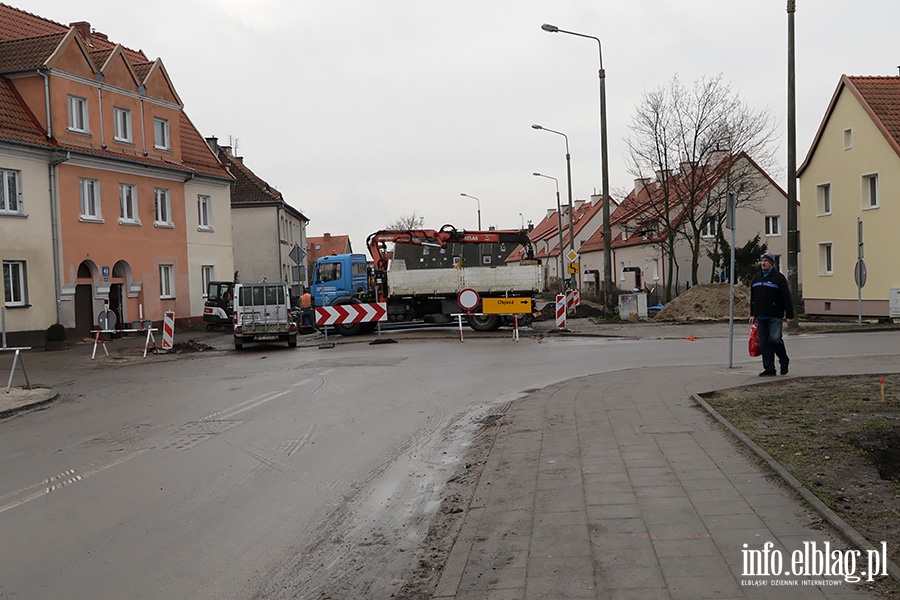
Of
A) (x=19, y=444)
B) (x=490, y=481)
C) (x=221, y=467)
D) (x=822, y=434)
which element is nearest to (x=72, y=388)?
(x=19, y=444)

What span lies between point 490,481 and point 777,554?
9.23 ft

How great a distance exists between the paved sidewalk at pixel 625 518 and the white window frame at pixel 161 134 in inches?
1193

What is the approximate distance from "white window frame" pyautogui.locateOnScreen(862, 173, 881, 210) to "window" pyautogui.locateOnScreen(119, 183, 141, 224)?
1144 inches

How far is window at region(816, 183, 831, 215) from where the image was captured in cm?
3772

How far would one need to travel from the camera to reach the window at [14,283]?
27.3m

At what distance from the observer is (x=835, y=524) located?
5156 mm

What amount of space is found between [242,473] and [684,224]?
4166 cm

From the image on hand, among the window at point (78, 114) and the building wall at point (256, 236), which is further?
the building wall at point (256, 236)

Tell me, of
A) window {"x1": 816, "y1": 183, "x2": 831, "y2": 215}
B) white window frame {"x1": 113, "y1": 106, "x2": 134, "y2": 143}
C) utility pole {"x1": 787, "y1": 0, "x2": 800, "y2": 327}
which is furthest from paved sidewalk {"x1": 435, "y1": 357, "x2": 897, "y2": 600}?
window {"x1": 816, "y1": 183, "x2": 831, "y2": 215}

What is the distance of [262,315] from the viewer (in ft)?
84.6

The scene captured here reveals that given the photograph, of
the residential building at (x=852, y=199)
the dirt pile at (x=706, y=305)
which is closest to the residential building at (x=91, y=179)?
the dirt pile at (x=706, y=305)

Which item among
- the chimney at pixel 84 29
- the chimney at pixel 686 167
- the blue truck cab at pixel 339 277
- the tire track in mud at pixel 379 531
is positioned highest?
the chimney at pixel 84 29

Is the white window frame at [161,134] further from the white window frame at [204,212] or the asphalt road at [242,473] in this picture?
the asphalt road at [242,473]

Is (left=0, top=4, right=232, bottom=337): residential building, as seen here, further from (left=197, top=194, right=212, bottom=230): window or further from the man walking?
the man walking
